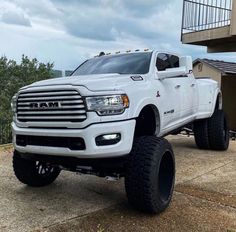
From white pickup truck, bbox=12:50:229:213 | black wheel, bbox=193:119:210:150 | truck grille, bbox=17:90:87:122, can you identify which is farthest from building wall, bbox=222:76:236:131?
truck grille, bbox=17:90:87:122

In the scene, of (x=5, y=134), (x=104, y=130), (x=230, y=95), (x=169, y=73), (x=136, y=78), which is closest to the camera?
(x=104, y=130)

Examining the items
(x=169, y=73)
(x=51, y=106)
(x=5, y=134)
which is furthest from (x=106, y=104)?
(x=5, y=134)

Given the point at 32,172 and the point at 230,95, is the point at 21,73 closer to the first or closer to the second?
the point at 230,95

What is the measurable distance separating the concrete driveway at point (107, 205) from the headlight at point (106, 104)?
1.26 meters

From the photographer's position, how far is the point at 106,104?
465cm

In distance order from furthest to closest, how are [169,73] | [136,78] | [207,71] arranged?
[207,71]
[169,73]
[136,78]

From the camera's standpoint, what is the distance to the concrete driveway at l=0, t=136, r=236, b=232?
472 cm

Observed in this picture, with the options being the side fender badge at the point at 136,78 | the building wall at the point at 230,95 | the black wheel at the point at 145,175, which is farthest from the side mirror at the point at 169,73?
the building wall at the point at 230,95

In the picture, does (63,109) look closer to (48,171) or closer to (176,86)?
(48,171)

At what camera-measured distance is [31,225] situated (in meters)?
4.72

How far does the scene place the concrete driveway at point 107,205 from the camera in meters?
4.72

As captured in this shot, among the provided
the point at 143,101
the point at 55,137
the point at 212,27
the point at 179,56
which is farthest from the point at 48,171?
the point at 212,27

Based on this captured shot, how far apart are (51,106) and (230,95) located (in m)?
15.9

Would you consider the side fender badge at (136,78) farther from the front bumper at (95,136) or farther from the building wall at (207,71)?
the building wall at (207,71)
